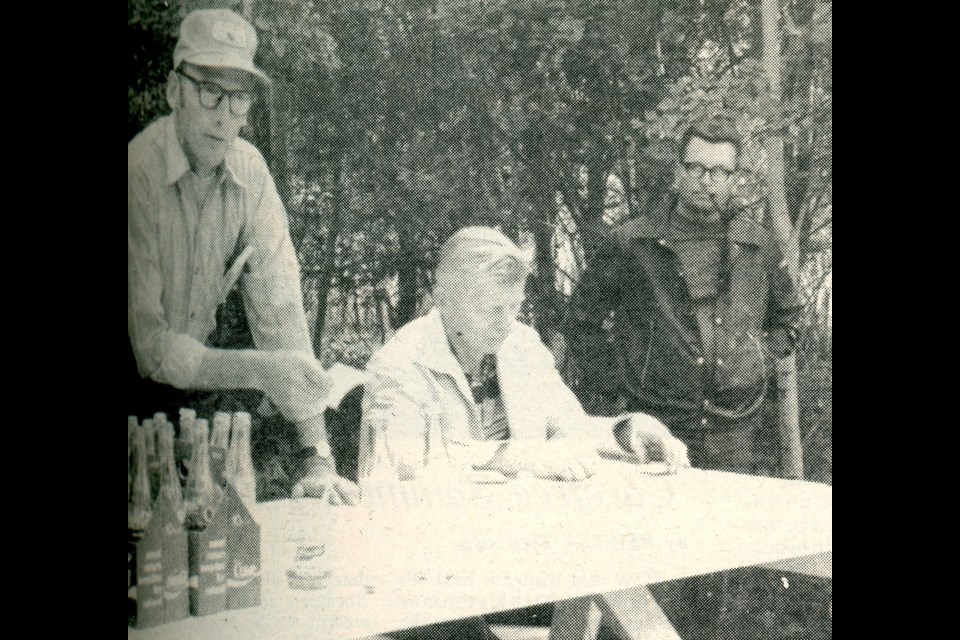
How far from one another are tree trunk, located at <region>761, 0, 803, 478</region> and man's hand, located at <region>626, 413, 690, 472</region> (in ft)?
0.98

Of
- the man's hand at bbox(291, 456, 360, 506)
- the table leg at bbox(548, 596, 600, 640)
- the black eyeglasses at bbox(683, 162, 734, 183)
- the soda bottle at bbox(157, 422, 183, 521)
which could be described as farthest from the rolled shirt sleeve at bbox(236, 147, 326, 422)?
the black eyeglasses at bbox(683, 162, 734, 183)

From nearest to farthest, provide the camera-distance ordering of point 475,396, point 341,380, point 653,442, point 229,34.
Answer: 1. point 229,34
2. point 341,380
3. point 475,396
4. point 653,442

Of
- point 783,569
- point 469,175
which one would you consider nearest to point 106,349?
→ point 469,175

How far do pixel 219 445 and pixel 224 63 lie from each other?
908 millimetres

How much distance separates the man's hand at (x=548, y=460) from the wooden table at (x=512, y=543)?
1.1 inches

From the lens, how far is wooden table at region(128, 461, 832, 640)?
294 cm

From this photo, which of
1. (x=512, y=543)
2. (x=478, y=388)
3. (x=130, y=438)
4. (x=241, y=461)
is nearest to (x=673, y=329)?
(x=478, y=388)

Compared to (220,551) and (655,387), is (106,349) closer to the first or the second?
(220,551)

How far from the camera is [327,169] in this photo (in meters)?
2.90

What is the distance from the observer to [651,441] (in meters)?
3.17

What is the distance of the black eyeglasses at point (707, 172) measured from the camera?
3.18m

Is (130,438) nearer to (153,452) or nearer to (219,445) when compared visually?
(153,452)

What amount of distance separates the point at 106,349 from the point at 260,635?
78 cm

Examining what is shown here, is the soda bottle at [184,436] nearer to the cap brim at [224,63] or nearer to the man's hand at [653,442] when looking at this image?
the cap brim at [224,63]
